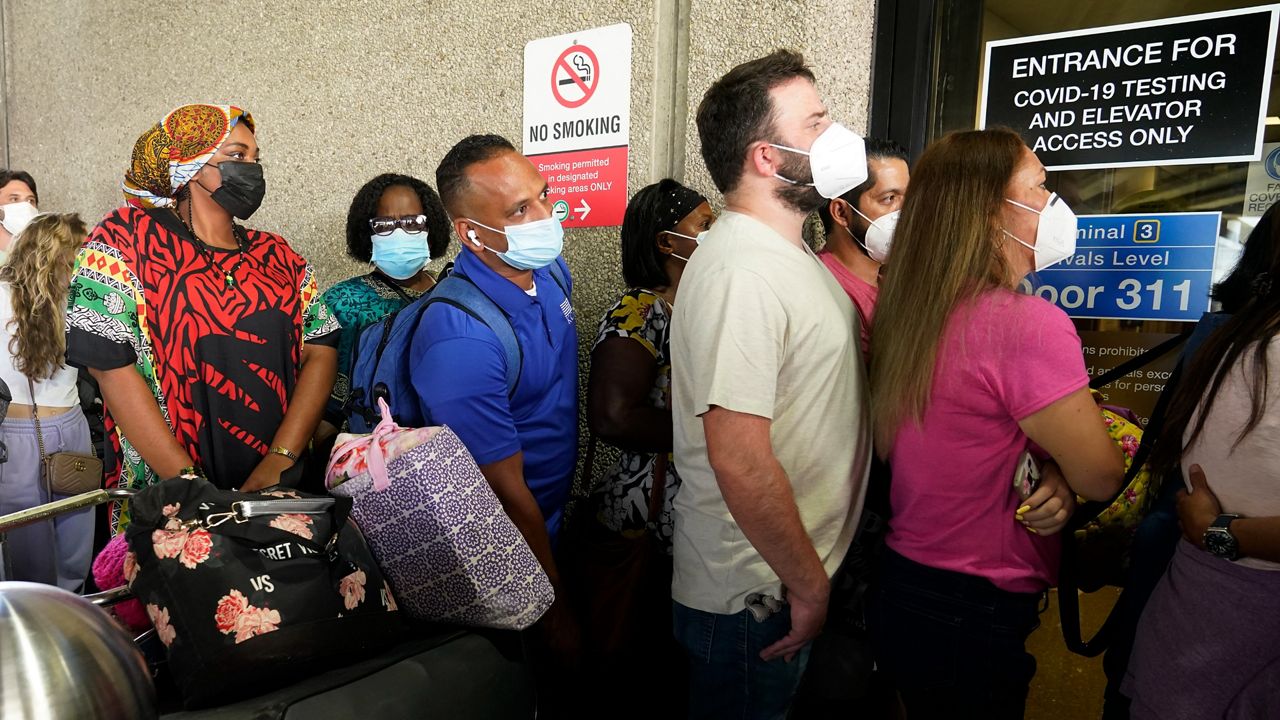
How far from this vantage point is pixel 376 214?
125 inches

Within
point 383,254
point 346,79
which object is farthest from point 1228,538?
point 346,79

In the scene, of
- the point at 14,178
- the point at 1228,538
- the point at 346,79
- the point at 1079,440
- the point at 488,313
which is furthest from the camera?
the point at 14,178

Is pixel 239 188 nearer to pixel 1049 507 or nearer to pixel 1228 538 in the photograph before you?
pixel 1049 507

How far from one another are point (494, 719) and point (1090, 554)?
4.35 ft

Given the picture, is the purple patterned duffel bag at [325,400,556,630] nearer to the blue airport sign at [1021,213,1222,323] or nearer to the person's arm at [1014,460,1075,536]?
the person's arm at [1014,460,1075,536]

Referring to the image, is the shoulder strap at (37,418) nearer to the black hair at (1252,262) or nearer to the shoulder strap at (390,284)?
the shoulder strap at (390,284)

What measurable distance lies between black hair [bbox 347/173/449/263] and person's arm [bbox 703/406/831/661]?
2021 millimetres

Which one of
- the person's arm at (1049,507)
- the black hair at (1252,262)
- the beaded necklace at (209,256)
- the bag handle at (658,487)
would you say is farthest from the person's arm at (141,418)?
the black hair at (1252,262)

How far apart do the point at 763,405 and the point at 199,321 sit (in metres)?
1.72

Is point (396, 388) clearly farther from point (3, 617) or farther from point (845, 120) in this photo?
point (845, 120)

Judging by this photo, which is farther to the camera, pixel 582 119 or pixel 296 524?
pixel 582 119

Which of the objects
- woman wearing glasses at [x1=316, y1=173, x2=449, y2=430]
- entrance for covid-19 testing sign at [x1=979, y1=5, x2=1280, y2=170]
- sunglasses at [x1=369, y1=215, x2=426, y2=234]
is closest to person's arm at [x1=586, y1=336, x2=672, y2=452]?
woman wearing glasses at [x1=316, y1=173, x2=449, y2=430]

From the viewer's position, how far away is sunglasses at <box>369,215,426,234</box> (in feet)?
10.1

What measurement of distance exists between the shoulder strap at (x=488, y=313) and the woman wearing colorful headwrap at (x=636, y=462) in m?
0.24
